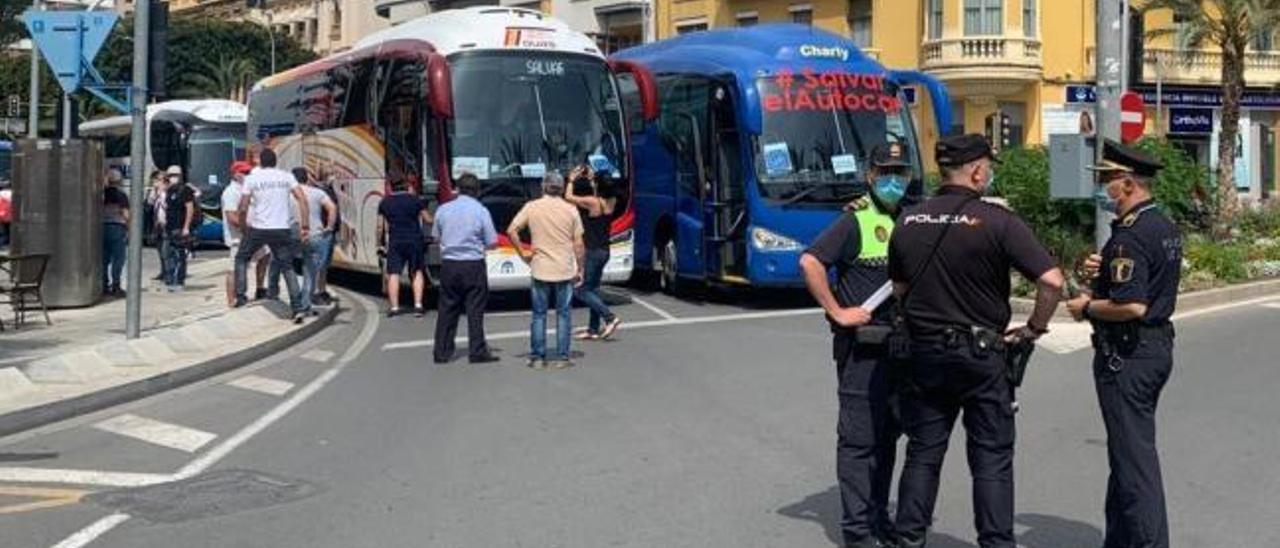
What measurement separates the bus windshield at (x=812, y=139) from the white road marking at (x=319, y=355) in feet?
19.8

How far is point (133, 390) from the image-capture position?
11.6 meters

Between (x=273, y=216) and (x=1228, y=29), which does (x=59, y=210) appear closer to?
(x=273, y=216)

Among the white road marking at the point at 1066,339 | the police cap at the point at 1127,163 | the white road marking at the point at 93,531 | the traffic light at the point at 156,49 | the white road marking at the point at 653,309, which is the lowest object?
the white road marking at the point at 93,531

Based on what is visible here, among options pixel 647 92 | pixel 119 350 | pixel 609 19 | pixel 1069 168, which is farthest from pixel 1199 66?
pixel 119 350

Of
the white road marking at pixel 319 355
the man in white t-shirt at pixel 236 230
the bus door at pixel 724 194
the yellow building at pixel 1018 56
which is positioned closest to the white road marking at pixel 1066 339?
the bus door at pixel 724 194

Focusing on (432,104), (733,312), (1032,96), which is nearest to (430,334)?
(432,104)

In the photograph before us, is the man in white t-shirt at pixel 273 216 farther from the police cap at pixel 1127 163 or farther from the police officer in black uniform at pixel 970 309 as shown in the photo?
the police cap at pixel 1127 163

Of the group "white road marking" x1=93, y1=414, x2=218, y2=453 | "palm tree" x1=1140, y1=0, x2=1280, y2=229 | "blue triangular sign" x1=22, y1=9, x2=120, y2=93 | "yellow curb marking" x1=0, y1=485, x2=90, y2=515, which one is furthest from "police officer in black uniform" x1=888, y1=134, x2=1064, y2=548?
"palm tree" x1=1140, y1=0, x2=1280, y2=229

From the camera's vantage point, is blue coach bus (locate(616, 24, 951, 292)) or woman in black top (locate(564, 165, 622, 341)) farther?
blue coach bus (locate(616, 24, 951, 292))

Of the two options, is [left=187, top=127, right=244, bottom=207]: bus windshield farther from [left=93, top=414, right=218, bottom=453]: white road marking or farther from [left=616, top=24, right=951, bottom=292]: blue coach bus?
[left=93, top=414, right=218, bottom=453]: white road marking

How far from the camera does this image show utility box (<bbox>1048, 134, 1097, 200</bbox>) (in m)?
17.2

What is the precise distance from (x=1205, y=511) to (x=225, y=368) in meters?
8.80

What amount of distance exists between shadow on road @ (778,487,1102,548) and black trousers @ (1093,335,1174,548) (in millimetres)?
760

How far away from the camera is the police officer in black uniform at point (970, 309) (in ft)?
18.4
